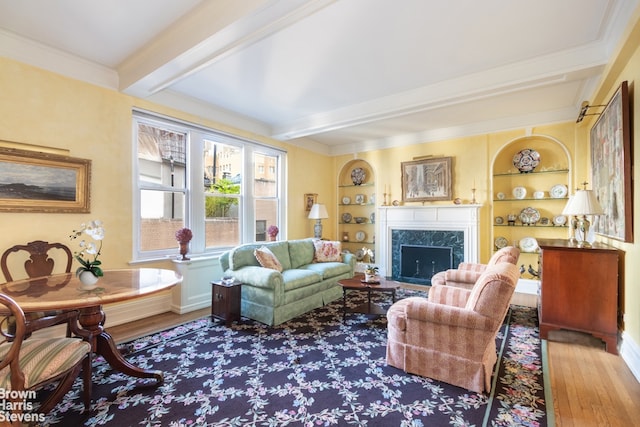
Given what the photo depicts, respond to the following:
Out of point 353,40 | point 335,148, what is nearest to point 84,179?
point 353,40

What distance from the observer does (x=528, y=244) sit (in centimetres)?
492

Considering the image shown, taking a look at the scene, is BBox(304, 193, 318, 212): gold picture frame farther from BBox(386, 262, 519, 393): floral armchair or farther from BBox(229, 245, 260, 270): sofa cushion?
BBox(386, 262, 519, 393): floral armchair

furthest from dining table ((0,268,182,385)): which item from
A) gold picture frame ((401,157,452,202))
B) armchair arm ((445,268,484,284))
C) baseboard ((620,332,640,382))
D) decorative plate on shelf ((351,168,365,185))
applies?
decorative plate on shelf ((351,168,365,185))

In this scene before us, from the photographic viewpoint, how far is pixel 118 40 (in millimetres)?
2834

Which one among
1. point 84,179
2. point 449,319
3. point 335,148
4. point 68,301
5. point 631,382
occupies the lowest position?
point 631,382

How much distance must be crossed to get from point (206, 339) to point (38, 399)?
1.25 meters

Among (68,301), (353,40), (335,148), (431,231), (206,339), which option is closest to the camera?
(68,301)

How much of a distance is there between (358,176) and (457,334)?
484 cm

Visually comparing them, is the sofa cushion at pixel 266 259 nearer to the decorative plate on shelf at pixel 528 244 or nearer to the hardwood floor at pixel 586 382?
the hardwood floor at pixel 586 382

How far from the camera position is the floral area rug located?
6.14 feet

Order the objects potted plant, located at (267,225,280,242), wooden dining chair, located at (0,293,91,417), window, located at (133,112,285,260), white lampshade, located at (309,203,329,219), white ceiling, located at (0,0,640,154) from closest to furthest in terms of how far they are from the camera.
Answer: wooden dining chair, located at (0,293,91,417) → white ceiling, located at (0,0,640,154) → window, located at (133,112,285,260) → potted plant, located at (267,225,280,242) → white lampshade, located at (309,203,329,219)

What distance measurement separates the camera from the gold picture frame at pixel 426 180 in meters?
5.45

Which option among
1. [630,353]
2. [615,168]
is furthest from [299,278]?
[615,168]

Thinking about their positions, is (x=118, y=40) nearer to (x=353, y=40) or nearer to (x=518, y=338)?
(x=353, y=40)
